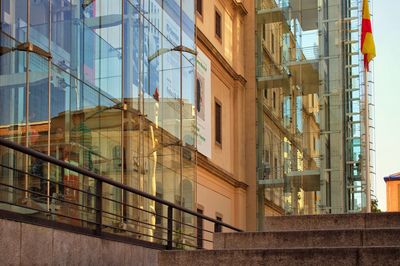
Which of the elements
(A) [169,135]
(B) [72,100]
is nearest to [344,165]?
(A) [169,135]

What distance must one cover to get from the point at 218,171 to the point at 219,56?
4.27 meters

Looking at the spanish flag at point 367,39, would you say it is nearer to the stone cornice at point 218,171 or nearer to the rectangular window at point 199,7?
the rectangular window at point 199,7

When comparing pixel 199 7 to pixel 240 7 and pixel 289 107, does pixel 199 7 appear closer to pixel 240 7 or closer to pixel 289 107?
pixel 240 7

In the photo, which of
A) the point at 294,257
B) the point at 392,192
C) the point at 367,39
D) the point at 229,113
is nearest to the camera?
the point at 294,257

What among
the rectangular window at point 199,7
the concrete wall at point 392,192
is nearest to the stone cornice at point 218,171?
the rectangular window at point 199,7

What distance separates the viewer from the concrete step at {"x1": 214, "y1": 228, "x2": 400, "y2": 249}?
449 inches

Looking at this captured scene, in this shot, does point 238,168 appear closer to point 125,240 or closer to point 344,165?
point 344,165

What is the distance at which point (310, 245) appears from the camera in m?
11.6

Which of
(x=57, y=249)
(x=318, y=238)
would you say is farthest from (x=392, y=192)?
(x=57, y=249)

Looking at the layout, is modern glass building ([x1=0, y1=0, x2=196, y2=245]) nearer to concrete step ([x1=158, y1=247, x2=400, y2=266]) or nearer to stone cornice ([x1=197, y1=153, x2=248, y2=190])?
concrete step ([x1=158, y1=247, x2=400, y2=266])

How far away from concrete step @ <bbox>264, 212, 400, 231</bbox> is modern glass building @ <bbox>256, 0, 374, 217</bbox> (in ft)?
61.4

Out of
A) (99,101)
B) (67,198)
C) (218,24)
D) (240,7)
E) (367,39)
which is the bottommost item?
(67,198)

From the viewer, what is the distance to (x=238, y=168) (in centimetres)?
3328

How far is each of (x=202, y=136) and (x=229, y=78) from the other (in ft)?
19.1
